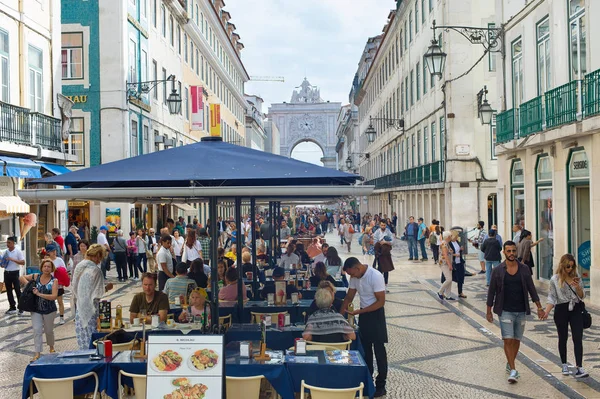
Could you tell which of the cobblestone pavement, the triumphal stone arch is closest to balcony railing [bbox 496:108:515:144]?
the cobblestone pavement

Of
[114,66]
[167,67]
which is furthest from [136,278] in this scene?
[167,67]

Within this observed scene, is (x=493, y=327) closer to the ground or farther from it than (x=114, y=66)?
closer to the ground

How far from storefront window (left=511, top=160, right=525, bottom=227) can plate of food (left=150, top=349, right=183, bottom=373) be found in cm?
1479

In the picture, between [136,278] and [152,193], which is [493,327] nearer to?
[152,193]

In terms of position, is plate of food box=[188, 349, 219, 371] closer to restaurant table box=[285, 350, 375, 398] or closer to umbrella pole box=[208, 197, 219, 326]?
restaurant table box=[285, 350, 375, 398]

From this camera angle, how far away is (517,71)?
19.0m

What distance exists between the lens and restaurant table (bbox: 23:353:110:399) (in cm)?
631

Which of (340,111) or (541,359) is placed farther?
(340,111)

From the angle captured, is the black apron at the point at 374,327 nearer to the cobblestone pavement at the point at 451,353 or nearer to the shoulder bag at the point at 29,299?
the cobblestone pavement at the point at 451,353

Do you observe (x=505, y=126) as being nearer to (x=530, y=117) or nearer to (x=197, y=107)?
(x=530, y=117)

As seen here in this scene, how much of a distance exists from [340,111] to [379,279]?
12565cm

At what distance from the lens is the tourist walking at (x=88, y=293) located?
8.45 m

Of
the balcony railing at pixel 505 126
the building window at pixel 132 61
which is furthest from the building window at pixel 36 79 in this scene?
the balcony railing at pixel 505 126

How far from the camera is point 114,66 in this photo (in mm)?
26234
